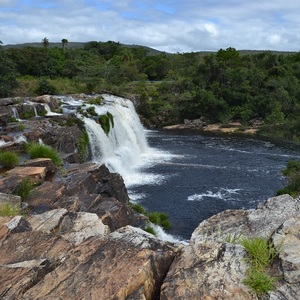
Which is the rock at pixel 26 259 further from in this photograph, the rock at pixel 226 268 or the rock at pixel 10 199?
the rock at pixel 10 199

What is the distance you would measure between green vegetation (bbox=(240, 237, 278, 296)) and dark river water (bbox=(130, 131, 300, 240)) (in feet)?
35.5

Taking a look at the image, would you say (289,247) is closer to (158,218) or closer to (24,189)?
(24,189)

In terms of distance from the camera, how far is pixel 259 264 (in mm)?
4461

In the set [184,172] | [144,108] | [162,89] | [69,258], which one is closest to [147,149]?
[184,172]

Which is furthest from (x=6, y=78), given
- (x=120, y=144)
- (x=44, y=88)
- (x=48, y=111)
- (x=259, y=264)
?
(x=259, y=264)

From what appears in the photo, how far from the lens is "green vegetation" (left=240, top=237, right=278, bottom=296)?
13.6 ft

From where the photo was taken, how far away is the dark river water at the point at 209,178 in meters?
18.2

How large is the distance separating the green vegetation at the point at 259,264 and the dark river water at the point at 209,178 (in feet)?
35.5

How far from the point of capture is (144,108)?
149 ft

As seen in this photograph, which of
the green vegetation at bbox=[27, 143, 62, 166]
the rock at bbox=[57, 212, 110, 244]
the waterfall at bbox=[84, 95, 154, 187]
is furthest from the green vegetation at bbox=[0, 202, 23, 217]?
the waterfall at bbox=[84, 95, 154, 187]

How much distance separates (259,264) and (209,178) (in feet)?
61.1

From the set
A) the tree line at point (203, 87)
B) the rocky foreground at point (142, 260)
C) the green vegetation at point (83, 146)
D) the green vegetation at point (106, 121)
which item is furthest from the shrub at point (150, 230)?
the tree line at point (203, 87)

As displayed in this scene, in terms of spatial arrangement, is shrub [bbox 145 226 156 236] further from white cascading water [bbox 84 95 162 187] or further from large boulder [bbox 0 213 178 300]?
large boulder [bbox 0 213 178 300]

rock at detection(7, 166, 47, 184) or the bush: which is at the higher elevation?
rock at detection(7, 166, 47, 184)
